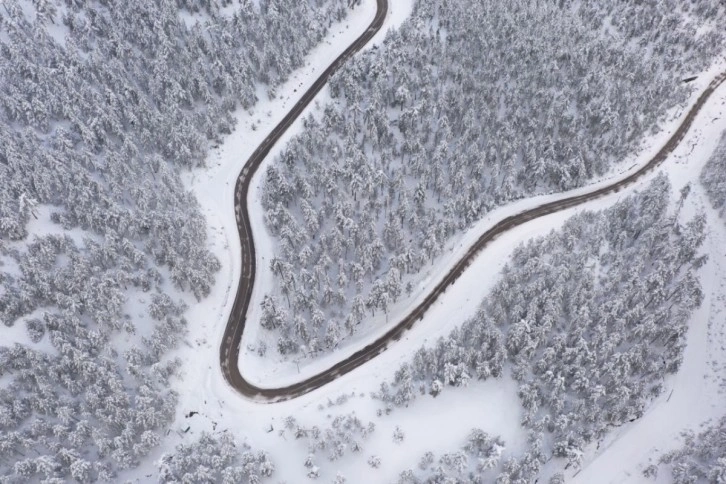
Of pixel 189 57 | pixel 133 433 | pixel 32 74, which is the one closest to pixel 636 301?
pixel 133 433

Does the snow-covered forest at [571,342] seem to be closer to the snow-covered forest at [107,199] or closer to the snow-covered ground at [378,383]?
the snow-covered ground at [378,383]

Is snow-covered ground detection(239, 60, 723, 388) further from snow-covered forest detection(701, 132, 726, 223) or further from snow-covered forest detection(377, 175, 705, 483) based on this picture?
snow-covered forest detection(701, 132, 726, 223)

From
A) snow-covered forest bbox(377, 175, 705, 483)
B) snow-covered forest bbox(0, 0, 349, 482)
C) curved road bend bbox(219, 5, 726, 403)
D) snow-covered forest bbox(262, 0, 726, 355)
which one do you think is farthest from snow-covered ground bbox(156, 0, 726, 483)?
snow-covered forest bbox(262, 0, 726, 355)

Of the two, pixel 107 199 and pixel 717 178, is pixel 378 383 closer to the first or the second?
pixel 107 199

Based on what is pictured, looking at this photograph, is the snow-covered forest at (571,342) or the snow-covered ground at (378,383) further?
the snow-covered ground at (378,383)

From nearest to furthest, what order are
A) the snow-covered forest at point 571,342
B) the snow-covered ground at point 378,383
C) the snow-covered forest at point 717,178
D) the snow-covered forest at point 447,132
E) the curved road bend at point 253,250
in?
the snow-covered forest at point 571,342
the snow-covered ground at point 378,383
the curved road bend at point 253,250
the snow-covered forest at point 447,132
the snow-covered forest at point 717,178

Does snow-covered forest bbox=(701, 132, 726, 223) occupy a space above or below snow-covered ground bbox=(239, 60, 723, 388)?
Result: above

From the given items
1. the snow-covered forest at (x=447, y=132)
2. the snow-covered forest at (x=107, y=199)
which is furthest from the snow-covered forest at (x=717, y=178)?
the snow-covered forest at (x=107, y=199)
